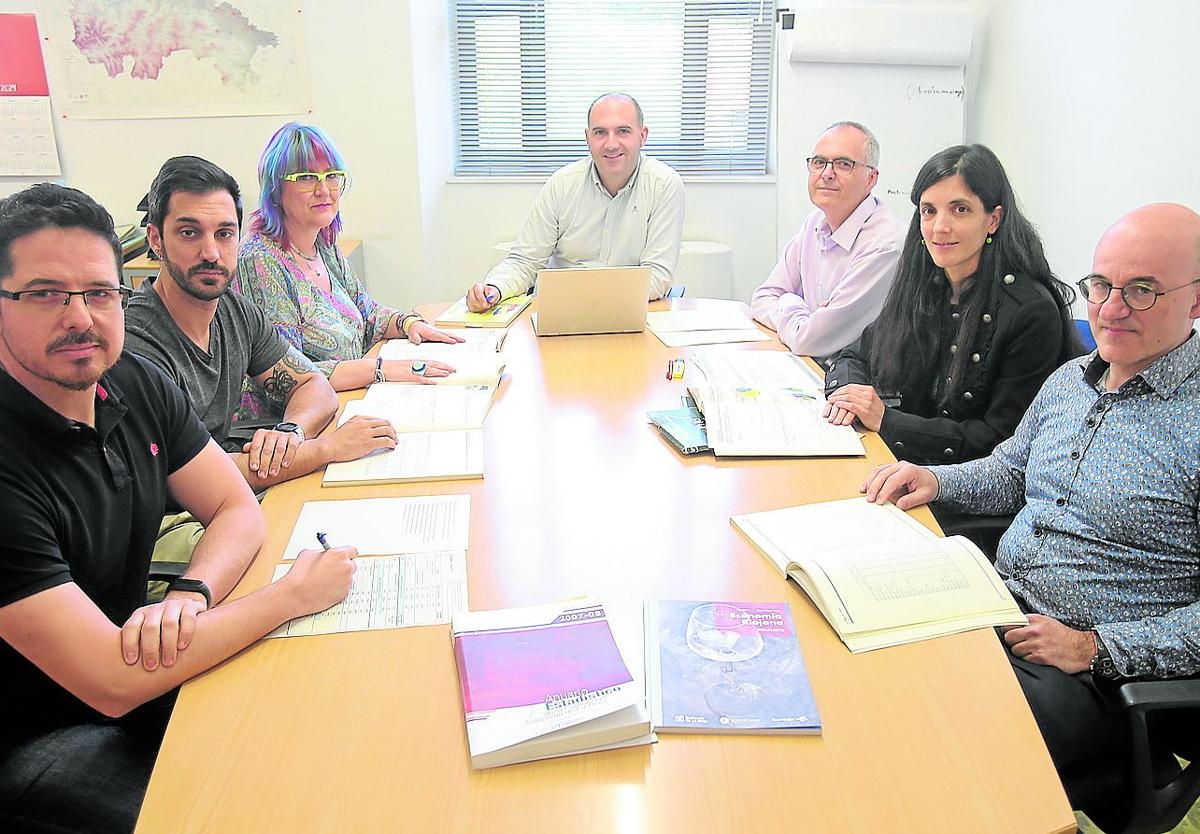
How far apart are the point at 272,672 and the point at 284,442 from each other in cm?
64

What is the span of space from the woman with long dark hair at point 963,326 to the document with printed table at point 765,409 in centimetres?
7

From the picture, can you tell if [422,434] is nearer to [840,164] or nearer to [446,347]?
[446,347]

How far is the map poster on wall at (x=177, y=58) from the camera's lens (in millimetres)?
3643

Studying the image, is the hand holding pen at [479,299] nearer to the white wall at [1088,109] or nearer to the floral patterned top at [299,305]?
the floral patterned top at [299,305]

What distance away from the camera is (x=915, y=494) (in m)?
1.51

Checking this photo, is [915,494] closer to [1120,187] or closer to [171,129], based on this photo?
[1120,187]

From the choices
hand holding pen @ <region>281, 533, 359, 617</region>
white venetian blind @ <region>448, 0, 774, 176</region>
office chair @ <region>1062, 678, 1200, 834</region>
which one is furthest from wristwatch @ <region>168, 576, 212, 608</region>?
white venetian blind @ <region>448, 0, 774, 176</region>

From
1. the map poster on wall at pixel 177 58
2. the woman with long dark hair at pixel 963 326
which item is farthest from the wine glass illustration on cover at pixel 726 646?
the map poster on wall at pixel 177 58

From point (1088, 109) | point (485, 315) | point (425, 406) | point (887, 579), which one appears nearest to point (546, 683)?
point (887, 579)

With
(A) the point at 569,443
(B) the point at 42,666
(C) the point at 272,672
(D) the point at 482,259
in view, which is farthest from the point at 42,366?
(D) the point at 482,259

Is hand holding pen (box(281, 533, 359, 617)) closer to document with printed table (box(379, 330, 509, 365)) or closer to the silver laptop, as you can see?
document with printed table (box(379, 330, 509, 365))

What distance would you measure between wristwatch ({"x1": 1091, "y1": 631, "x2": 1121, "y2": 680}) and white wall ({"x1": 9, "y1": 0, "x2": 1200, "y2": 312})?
171 centimetres

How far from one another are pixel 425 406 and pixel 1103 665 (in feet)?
4.42

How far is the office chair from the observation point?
1.13 metres
